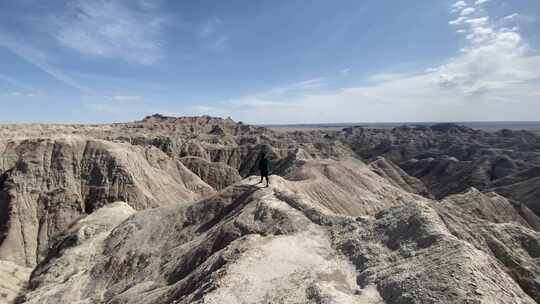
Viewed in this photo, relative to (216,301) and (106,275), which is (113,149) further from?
(216,301)

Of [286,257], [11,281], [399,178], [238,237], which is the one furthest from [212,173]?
[286,257]

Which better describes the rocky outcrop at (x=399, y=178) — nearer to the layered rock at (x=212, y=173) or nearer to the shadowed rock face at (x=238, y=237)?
the shadowed rock face at (x=238, y=237)

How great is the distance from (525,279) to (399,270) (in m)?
10.5

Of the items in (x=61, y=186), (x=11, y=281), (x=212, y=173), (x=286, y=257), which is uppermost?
(x=286, y=257)

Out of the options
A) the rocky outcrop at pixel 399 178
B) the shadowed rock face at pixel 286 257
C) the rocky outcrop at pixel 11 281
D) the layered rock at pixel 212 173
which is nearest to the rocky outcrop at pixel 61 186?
the rocky outcrop at pixel 11 281

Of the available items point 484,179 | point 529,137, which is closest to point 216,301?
point 484,179

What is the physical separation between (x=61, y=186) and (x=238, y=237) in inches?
1430

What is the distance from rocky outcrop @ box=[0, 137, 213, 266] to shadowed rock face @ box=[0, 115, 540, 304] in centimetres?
16

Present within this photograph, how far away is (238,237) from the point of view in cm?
1866

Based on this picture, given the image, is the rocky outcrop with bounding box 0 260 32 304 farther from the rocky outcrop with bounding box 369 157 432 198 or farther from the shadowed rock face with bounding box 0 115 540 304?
the rocky outcrop with bounding box 369 157 432 198

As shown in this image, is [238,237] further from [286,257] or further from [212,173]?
[212,173]

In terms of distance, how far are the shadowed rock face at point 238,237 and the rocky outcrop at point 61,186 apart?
0.51ft

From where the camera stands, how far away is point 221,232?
19797mm

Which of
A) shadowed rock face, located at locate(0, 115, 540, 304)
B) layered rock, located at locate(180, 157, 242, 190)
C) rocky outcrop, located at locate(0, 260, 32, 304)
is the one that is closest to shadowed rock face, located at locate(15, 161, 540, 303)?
shadowed rock face, located at locate(0, 115, 540, 304)
